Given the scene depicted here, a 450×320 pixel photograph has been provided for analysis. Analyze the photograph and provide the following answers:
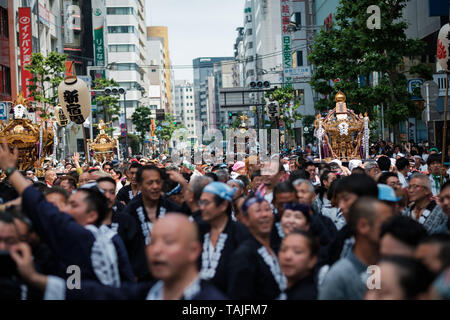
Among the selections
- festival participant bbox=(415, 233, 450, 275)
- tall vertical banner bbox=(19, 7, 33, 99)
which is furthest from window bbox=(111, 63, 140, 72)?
festival participant bbox=(415, 233, 450, 275)

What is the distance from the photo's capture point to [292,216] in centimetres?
534

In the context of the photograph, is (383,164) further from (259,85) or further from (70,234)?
(259,85)

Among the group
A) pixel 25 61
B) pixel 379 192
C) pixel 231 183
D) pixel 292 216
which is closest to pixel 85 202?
pixel 292 216

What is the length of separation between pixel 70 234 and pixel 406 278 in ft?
8.09

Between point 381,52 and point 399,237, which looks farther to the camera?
point 381,52

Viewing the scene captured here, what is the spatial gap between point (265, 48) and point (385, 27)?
76.4m

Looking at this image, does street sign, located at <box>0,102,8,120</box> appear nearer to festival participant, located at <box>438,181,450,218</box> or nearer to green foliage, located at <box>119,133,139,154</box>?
festival participant, located at <box>438,181,450,218</box>

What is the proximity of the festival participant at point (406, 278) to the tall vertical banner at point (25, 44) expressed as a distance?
33.8m

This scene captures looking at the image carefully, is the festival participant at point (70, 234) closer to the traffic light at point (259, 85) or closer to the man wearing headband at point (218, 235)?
the man wearing headband at point (218, 235)

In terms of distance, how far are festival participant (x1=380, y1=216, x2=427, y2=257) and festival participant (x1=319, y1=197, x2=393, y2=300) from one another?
19cm

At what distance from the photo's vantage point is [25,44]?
36.1m

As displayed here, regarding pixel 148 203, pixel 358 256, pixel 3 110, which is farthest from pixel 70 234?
pixel 3 110

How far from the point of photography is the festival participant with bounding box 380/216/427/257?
3.99 meters

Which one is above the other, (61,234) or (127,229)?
(61,234)
